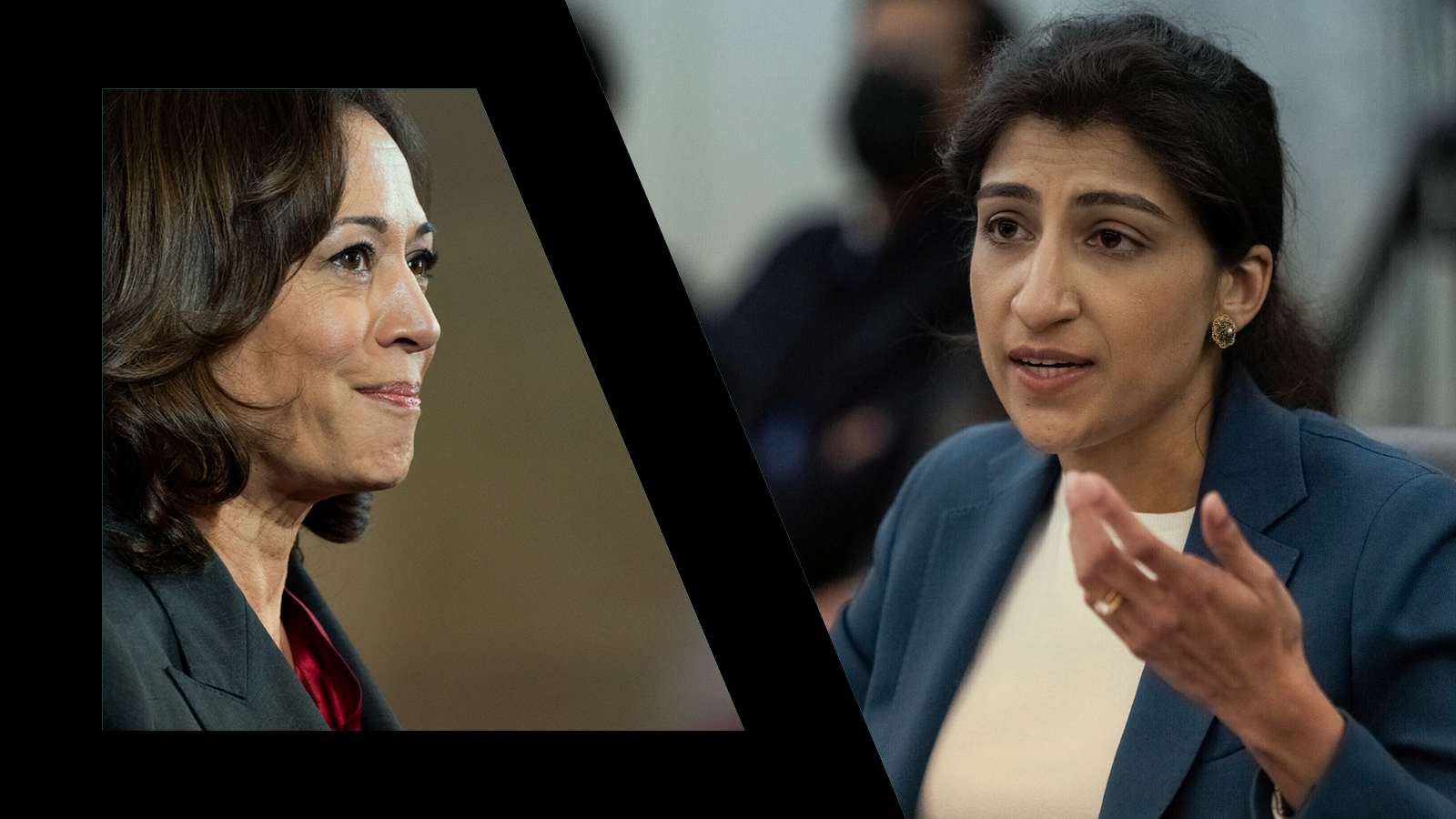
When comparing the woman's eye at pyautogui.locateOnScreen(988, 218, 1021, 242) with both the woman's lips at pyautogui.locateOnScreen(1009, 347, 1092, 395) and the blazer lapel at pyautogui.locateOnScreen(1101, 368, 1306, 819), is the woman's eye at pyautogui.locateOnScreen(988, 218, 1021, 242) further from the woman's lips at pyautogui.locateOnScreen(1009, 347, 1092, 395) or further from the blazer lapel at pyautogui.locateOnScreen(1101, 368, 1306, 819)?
the blazer lapel at pyautogui.locateOnScreen(1101, 368, 1306, 819)

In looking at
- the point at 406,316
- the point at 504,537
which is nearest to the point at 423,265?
the point at 406,316

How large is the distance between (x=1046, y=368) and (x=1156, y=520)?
213 mm

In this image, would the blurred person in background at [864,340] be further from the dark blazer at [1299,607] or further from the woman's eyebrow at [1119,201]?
the woman's eyebrow at [1119,201]

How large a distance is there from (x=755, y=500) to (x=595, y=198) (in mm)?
448

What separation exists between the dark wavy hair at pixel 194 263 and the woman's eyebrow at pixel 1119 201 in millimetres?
764

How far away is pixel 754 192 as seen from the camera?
164cm

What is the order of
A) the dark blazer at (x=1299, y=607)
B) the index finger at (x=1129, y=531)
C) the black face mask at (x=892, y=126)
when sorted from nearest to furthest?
the index finger at (x=1129, y=531), the dark blazer at (x=1299, y=607), the black face mask at (x=892, y=126)

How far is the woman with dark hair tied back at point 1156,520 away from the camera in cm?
119

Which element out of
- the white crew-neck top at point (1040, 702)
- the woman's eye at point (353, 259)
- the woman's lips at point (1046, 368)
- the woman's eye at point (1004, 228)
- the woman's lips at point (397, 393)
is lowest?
the white crew-neck top at point (1040, 702)

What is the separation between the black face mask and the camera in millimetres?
1583

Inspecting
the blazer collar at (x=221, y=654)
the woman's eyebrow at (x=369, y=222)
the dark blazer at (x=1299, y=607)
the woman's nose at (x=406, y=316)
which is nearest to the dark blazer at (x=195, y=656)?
the blazer collar at (x=221, y=654)

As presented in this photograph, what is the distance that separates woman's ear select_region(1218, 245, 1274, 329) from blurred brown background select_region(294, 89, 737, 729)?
733mm

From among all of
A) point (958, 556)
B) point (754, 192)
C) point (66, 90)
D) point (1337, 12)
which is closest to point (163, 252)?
point (66, 90)

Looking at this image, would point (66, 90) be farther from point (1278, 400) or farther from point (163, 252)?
point (1278, 400)
